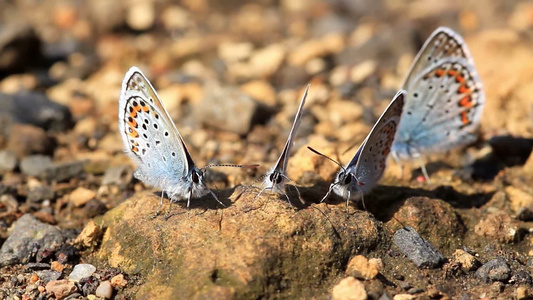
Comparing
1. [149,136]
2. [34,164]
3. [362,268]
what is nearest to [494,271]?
[362,268]

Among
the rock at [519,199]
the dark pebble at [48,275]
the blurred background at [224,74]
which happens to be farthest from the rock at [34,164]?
the rock at [519,199]

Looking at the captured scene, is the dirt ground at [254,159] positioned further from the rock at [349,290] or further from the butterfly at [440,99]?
the butterfly at [440,99]

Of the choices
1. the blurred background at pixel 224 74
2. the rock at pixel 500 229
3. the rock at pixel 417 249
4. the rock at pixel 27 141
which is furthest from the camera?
the rock at pixel 27 141

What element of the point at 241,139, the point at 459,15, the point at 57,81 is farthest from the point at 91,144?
the point at 459,15

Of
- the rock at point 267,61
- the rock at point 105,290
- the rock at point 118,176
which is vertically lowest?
the rock at point 118,176

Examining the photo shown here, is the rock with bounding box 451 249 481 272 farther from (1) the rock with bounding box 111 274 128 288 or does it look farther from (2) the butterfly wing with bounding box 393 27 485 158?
(1) the rock with bounding box 111 274 128 288

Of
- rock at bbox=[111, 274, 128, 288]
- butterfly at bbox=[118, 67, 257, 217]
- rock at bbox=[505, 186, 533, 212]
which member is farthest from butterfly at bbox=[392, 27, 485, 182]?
rock at bbox=[111, 274, 128, 288]
